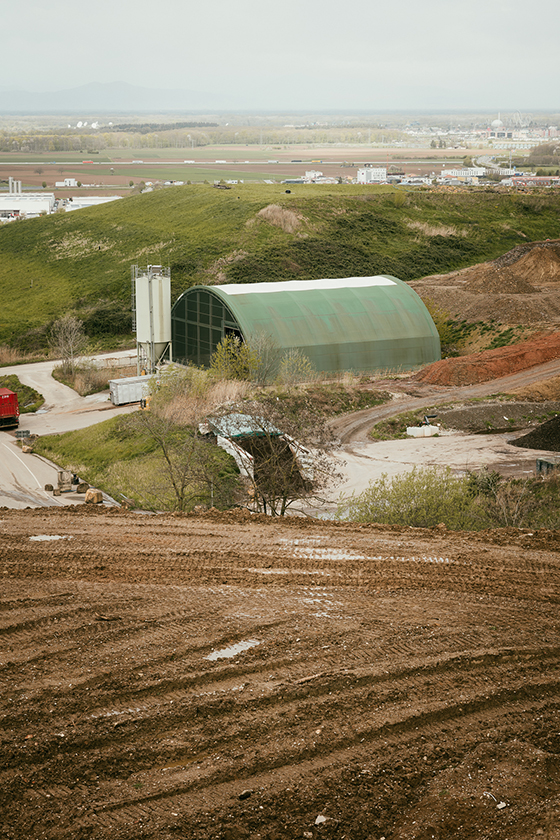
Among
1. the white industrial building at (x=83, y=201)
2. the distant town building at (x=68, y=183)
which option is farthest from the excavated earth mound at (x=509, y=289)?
the distant town building at (x=68, y=183)

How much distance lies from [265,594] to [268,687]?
10.2 ft

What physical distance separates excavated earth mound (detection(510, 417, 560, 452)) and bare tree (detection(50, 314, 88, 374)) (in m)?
33.6

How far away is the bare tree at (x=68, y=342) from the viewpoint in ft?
181

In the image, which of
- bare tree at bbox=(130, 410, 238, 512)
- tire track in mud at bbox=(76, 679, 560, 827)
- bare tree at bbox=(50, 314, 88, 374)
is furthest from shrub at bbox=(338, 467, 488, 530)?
bare tree at bbox=(50, 314, 88, 374)

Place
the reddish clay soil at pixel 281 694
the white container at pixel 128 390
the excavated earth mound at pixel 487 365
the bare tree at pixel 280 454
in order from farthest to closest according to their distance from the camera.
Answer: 1. the white container at pixel 128 390
2. the excavated earth mound at pixel 487 365
3. the bare tree at pixel 280 454
4. the reddish clay soil at pixel 281 694

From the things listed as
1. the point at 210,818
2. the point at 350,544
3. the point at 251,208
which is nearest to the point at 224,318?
the point at 350,544

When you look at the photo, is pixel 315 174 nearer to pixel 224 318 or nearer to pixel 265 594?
pixel 224 318

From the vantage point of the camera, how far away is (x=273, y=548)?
15.5 m

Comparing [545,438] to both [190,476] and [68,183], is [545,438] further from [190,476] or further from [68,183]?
[68,183]

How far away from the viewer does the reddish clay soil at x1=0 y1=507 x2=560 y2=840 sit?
7965 mm

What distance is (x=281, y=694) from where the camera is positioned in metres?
9.82

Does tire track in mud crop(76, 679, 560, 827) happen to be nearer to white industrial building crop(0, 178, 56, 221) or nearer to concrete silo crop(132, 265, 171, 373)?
concrete silo crop(132, 265, 171, 373)

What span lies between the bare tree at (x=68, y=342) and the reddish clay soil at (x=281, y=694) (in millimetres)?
41772

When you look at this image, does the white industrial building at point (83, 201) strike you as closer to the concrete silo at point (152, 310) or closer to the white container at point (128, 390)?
the concrete silo at point (152, 310)
